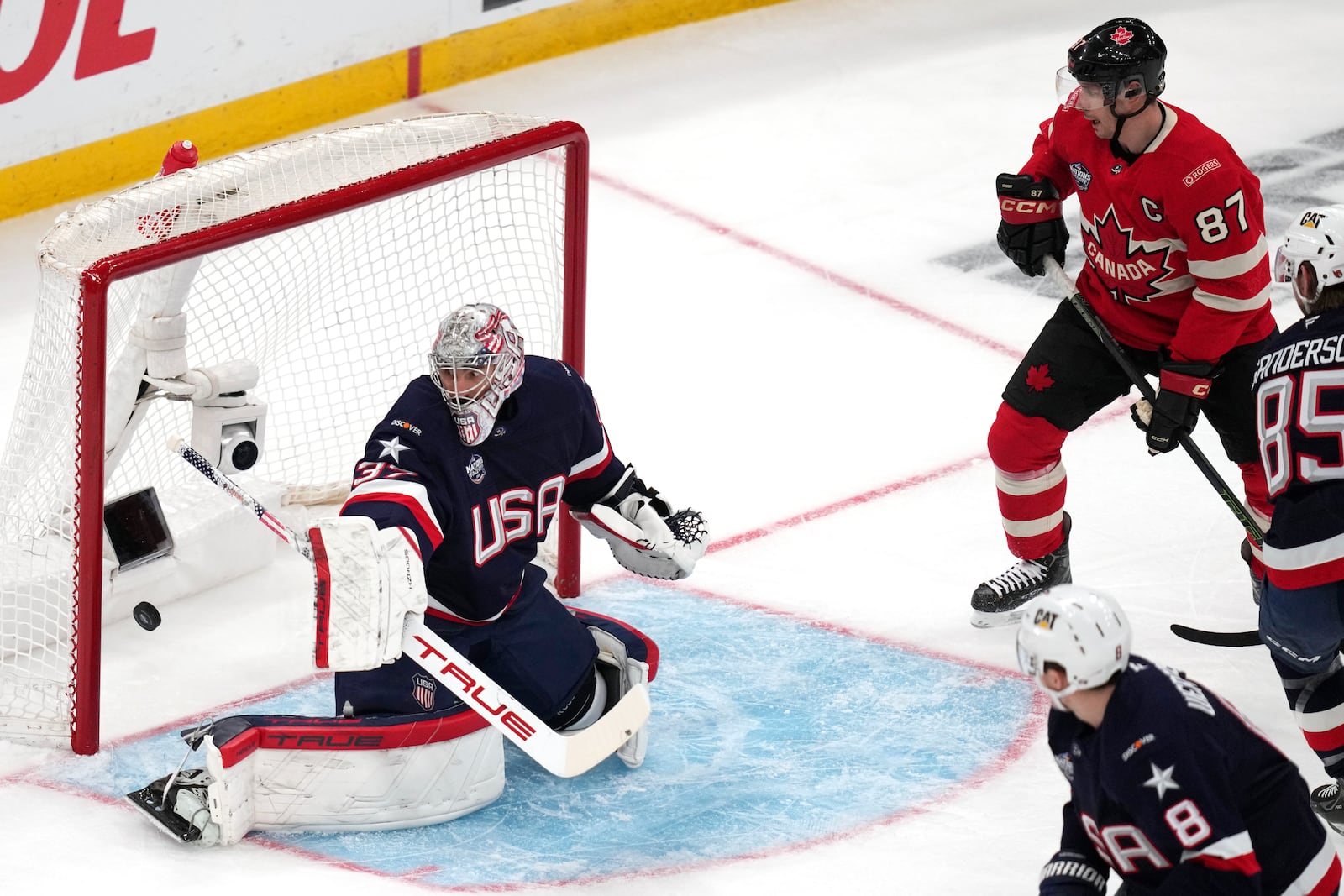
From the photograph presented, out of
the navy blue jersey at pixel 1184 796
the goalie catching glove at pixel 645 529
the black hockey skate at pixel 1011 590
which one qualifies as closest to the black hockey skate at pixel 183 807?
the goalie catching glove at pixel 645 529

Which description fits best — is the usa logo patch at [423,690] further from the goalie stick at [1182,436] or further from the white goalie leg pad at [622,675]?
the goalie stick at [1182,436]

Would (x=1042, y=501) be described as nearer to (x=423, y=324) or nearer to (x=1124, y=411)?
(x=1124, y=411)

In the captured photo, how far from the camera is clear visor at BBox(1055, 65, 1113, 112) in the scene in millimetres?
3408

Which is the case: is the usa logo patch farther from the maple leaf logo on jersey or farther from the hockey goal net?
the maple leaf logo on jersey

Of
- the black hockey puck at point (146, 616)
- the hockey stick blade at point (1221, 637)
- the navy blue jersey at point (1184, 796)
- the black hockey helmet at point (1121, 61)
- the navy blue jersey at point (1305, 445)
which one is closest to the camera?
the navy blue jersey at point (1184, 796)

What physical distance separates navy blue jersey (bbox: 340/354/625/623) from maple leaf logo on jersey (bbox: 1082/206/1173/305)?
3.22 feet

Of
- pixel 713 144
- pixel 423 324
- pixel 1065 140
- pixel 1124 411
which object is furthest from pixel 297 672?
pixel 713 144

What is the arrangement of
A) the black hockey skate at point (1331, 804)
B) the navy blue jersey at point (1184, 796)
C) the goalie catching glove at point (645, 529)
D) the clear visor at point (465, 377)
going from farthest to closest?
the goalie catching glove at point (645, 529) < the black hockey skate at point (1331, 804) < the clear visor at point (465, 377) < the navy blue jersey at point (1184, 796)

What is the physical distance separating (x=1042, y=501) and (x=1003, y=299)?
173cm

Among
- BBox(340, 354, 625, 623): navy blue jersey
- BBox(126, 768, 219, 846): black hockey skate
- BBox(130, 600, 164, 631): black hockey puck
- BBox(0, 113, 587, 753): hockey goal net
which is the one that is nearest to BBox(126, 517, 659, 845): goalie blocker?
BBox(126, 768, 219, 846): black hockey skate

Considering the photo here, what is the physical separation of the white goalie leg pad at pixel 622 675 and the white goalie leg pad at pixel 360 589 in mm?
553

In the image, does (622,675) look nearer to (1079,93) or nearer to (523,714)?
(523,714)

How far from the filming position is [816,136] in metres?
6.51

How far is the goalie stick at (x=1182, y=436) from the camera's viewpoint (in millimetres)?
3654
